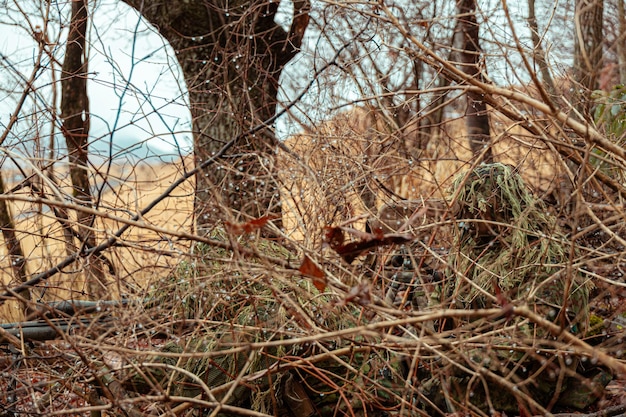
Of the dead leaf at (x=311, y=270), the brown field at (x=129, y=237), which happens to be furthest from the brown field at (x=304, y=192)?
the dead leaf at (x=311, y=270)

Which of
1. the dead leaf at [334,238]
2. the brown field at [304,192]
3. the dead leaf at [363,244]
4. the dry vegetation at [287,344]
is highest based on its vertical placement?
the brown field at [304,192]

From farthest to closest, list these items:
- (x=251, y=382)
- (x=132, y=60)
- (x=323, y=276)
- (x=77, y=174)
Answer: (x=77, y=174), (x=132, y=60), (x=251, y=382), (x=323, y=276)

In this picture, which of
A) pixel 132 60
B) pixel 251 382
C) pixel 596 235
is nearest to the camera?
pixel 251 382

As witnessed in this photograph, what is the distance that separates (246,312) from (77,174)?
387 centimetres

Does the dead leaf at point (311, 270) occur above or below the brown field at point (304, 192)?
below

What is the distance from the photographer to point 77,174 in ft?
22.5

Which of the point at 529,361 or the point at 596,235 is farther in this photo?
the point at 596,235

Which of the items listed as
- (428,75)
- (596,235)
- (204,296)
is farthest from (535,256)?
(428,75)

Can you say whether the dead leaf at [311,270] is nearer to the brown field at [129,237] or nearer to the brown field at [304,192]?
the brown field at [304,192]

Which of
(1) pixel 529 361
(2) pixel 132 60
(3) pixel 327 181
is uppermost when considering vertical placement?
(2) pixel 132 60

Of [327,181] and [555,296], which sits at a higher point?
[327,181]

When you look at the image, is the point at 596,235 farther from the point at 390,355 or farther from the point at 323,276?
the point at 323,276

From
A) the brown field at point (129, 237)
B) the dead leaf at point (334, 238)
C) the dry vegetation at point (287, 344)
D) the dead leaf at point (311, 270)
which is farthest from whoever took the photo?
the brown field at point (129, 237)

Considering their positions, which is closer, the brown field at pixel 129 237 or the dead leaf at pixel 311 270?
the dead leaf at pixel 311 270
